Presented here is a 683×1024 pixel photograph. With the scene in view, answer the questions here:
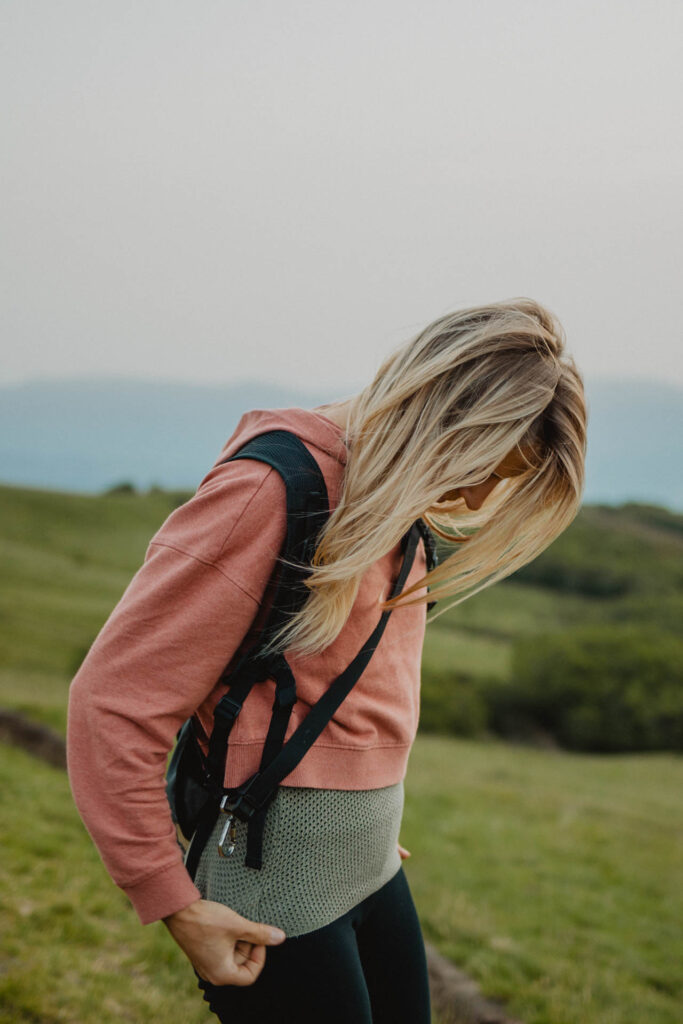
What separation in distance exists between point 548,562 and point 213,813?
58.2 metres

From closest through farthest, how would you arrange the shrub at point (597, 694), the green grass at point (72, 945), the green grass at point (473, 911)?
1. the green grass at point (72, 945)
2. the green grass at point (473, 911)
3. the shrub at point (597, 694)

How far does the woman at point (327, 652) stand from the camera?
1561mm

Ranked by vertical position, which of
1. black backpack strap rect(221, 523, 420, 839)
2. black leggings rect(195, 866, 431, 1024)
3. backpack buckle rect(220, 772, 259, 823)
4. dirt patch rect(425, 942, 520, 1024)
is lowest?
dirt patch rect(425, 942, 520, 1024)

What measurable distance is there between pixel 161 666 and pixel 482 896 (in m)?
7.00

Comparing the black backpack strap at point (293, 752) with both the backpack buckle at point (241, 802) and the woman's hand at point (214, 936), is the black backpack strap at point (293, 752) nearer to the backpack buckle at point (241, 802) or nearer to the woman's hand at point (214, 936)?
the backpack buckle at point (241, 802)

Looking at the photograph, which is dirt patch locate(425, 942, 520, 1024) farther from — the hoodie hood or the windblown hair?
the hoodie hood

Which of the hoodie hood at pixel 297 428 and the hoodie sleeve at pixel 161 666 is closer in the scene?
the hoodie sleeve at pixel 161 666

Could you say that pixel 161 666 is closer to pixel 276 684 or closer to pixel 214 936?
pixel 276 684

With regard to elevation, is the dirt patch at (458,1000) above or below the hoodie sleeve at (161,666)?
below

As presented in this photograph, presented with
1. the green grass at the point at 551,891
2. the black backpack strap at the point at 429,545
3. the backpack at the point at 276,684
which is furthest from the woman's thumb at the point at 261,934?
the green grass at the point at 551,891

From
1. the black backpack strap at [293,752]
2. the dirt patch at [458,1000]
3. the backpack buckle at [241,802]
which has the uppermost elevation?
the black backpack strap at [293,752]

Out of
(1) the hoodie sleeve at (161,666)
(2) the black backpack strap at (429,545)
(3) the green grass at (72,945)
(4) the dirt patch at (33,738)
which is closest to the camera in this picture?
(1) the hoodie sleeve at (161,666)

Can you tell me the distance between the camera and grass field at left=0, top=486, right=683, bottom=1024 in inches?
161

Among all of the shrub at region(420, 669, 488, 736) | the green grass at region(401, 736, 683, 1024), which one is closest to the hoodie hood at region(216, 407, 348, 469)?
the green grass at region(401, 736, 683, 1024)
